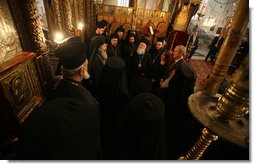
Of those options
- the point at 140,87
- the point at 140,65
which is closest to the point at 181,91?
the point at 140,87

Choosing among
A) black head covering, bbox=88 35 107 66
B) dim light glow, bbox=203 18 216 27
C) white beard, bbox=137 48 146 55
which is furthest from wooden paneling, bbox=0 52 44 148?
dim light glow, bbox=203 18 216 27

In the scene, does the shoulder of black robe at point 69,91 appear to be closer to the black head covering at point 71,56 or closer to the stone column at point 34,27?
the black head covering at point 71,56

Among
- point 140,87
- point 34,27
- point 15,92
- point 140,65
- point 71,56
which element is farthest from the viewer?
point 140,65

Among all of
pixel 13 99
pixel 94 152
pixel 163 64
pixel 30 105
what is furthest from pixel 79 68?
pixel 163 64

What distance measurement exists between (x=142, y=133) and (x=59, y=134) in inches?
34.7

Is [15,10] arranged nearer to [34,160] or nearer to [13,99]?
[13,99]

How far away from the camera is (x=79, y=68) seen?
226 cm

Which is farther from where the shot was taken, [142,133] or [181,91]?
[181,91]

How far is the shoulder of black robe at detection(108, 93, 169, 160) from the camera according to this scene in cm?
158

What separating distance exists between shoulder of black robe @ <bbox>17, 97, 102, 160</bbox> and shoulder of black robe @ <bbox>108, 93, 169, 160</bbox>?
1.67 feet

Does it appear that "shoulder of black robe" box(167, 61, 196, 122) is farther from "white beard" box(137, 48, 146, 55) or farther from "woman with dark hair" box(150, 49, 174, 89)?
"white beard" box(137, 48, 146, 55)

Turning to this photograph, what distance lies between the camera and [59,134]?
104 centimetres

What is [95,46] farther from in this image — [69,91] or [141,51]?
[69,91]

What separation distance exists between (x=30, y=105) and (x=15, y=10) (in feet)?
6.89
